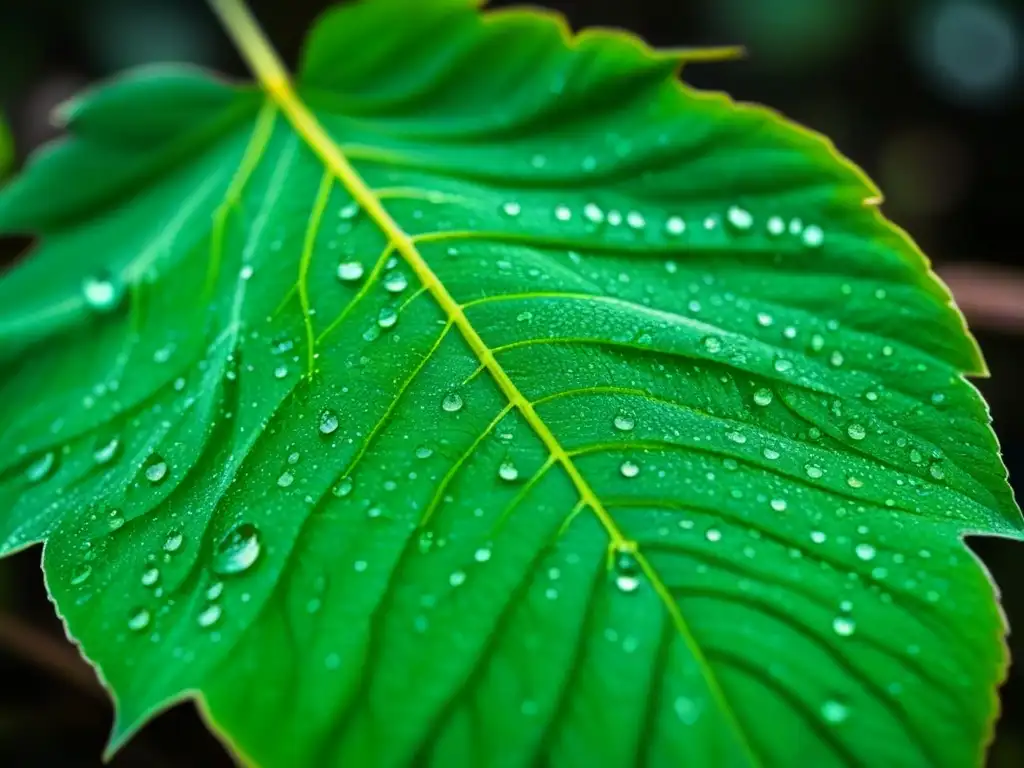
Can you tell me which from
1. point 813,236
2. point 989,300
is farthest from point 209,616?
point 989,300

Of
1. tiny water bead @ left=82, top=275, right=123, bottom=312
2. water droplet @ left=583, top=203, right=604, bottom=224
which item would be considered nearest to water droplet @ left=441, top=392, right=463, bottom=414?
water droplet @ left=583, top=203, right=604, bottom=224

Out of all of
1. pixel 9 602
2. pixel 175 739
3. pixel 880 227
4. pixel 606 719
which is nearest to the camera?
pixel 606 719

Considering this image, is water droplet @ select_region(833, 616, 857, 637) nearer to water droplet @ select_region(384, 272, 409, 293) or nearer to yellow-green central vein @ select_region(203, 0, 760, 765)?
yellow-green central vein @ select_region(203, 0, 760, 765)

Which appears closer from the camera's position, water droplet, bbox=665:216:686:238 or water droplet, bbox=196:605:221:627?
water droplet, bbox=196:605:221:627

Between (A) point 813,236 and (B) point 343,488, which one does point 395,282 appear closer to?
(B) point 343,488

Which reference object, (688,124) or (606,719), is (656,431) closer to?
(606,719)

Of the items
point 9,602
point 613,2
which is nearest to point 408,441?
point 9,602
